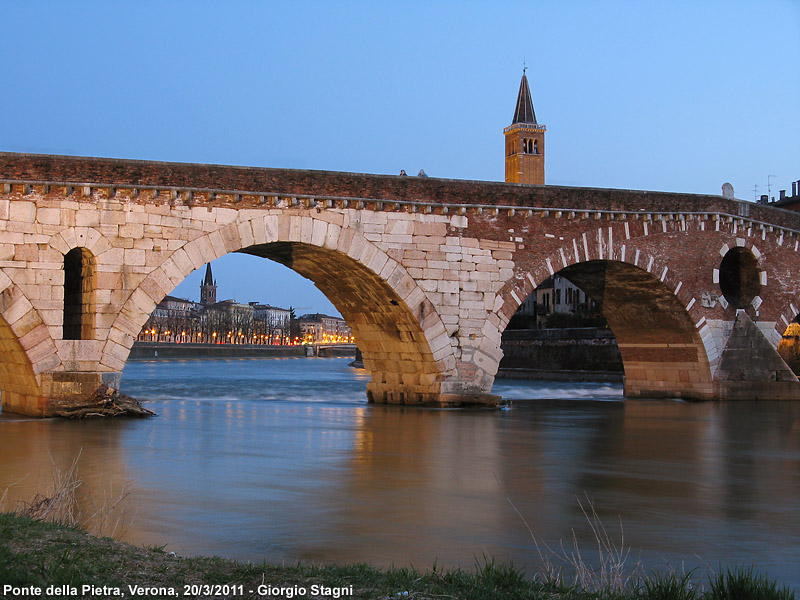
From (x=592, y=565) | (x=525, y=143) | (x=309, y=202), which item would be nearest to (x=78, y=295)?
(x=309, y=202)

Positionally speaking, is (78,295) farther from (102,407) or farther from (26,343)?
(102,407)

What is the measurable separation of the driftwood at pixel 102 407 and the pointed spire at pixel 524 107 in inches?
3179

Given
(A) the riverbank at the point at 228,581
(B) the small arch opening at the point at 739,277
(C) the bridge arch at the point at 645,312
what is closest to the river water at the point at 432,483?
(A) the riverbank at the point at 228,581

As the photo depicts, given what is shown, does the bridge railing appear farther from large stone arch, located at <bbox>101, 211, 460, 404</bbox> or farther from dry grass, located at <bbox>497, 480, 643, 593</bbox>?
dry grass, located at <bbox>497, 480, 643, 593</bbox>

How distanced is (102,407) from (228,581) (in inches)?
566

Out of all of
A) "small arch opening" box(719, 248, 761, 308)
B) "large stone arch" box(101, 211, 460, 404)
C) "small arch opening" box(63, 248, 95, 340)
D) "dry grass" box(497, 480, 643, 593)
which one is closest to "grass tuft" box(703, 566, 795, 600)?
"dry grass" box(497, 480, 643, 593)

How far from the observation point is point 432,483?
11711 millimetres

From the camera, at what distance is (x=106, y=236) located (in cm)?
1914

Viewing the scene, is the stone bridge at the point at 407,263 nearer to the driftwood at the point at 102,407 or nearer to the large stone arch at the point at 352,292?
the large stone arch at the point at 352,292

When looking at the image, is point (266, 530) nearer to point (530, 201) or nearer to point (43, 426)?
point (43, 426)

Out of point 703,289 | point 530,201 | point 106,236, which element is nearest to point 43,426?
point 106,236

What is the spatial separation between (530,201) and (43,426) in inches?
473

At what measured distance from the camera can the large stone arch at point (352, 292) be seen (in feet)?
64.1

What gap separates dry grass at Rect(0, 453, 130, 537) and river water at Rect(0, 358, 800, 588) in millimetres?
85
